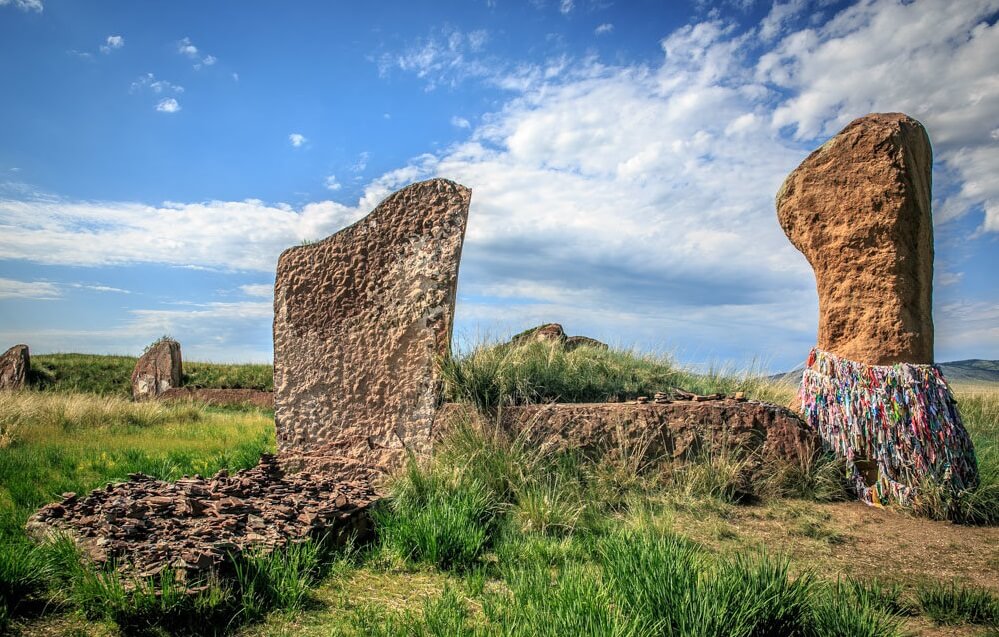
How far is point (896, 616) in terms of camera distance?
9.84 feet

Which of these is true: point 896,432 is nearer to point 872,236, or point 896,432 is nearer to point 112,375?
point 872,236

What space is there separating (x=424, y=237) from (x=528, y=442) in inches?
77.5

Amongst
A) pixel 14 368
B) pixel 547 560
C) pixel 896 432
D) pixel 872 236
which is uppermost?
pixel 872 236

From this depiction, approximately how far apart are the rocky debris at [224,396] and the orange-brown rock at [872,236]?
11.4 m

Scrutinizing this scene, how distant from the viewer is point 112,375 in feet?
57.2

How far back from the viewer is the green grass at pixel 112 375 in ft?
52.7

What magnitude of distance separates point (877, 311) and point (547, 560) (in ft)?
13.2

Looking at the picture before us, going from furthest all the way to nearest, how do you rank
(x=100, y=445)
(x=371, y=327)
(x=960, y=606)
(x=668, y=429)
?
(x=100, y=445) → (x=371, y=327) → (x=668, y=429) → (x=960, y=606)

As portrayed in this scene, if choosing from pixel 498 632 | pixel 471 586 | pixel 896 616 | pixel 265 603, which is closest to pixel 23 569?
pixel 265 603

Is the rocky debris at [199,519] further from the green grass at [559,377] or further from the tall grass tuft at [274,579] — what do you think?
the green grass at [559,377]

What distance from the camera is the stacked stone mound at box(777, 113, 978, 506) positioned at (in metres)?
5.18

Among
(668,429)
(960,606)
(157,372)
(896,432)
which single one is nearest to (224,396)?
(157,372)

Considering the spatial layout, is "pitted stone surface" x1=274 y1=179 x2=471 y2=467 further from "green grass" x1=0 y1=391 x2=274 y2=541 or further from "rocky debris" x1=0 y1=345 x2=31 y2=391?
"rocky debris" x1=0 y1=345 x2=31 y2=391

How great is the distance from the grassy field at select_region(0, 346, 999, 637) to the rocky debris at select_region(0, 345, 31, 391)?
1027 centimetres
